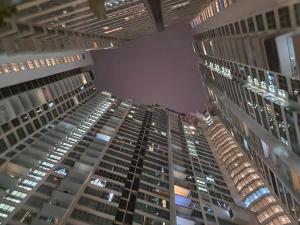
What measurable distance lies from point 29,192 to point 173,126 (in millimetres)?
76587

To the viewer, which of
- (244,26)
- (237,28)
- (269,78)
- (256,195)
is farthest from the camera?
(256,195)

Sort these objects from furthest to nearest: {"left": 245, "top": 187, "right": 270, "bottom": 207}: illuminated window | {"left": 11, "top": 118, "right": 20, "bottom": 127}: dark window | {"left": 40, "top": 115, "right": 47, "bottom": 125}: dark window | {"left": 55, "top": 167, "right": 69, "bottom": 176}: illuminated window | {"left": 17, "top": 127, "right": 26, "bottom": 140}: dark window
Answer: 1. {"left": 40, "top": 115, "right": 47, "bottom": 125}: dark window
2. {"left": 245, "top": 187, "right": 270, "bottom": 207}: illuminated window
3. {"left": 17, "top": 127, "right": 26, "bottom": 140}: dark window
4. {"left": 11, "top": 118, "right": 20, "bottom": 127}: dark window
5. {"left": 55, "top": 167, "right": 69, "bottom": 176}: illuminated window

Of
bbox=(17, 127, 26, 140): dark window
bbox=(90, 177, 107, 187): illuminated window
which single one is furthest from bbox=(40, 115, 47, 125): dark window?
bbox=(90, 177, 107, 187): illuminated window

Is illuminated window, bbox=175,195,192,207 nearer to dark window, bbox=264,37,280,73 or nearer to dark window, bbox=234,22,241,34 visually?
dark window, bbox=264,37,280,73

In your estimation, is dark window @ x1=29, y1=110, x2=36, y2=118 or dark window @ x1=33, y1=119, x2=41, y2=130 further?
dark window @ x1=33, y1=119, x2=41, y2=130

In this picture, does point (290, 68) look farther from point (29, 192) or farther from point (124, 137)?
point (124, 137)

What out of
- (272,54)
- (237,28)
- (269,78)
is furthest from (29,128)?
(272,54)

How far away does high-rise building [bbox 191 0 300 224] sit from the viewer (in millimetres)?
44094

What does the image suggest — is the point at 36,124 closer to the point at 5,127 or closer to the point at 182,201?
the point at 5,127

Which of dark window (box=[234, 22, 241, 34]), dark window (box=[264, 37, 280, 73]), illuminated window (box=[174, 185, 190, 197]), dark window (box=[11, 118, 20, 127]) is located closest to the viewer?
dark window (box=[264, 37, 280, 73])

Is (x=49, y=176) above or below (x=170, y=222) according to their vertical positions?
above

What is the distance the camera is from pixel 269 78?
55.0 meters

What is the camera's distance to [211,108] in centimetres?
15850

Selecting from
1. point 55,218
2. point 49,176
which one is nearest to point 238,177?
point 49,176
